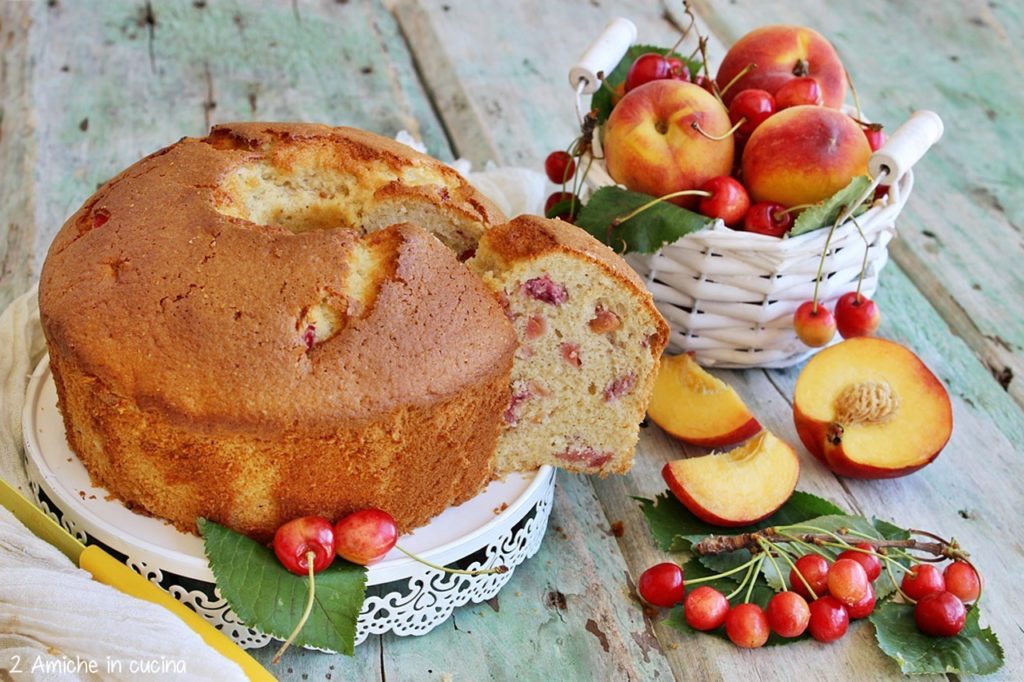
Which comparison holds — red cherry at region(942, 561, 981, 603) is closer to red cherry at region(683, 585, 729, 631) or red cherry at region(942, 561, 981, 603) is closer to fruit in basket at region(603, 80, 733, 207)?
red cherry at region(683, 585, 729, 631)

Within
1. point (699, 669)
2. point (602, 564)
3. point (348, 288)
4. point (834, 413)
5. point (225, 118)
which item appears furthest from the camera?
point (225, 118)

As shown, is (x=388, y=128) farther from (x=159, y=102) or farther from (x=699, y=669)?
(x=699, y=669)

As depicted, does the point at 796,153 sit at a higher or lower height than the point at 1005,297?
higher

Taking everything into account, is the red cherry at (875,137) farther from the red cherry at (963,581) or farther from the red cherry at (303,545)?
the red cherry at (303,545)

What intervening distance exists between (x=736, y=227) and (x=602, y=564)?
0.69m

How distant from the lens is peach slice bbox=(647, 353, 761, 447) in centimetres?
207

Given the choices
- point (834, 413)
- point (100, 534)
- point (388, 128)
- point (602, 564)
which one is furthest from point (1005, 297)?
point (100, 534)

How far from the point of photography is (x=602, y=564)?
1862mm

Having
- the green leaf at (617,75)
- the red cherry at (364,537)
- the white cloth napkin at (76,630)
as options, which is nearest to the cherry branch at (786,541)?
the red cherry at (364,537)

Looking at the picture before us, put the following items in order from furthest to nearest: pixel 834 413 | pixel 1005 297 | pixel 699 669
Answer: pixel 1005 297, pixel 834 413, pixel 699 669

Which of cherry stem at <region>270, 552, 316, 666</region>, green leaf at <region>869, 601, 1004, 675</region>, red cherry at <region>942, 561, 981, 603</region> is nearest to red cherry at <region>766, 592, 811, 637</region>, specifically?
green leaf at <region>869, 601, 1004, 675</region>

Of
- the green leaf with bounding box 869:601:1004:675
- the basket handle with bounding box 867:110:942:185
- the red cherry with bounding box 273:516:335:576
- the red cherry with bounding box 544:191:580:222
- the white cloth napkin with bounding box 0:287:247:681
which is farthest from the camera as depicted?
the red cherry with bounding box 544:191:580:222

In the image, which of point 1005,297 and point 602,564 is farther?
point 1005,297

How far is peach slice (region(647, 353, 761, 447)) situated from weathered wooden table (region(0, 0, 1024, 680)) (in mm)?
60
